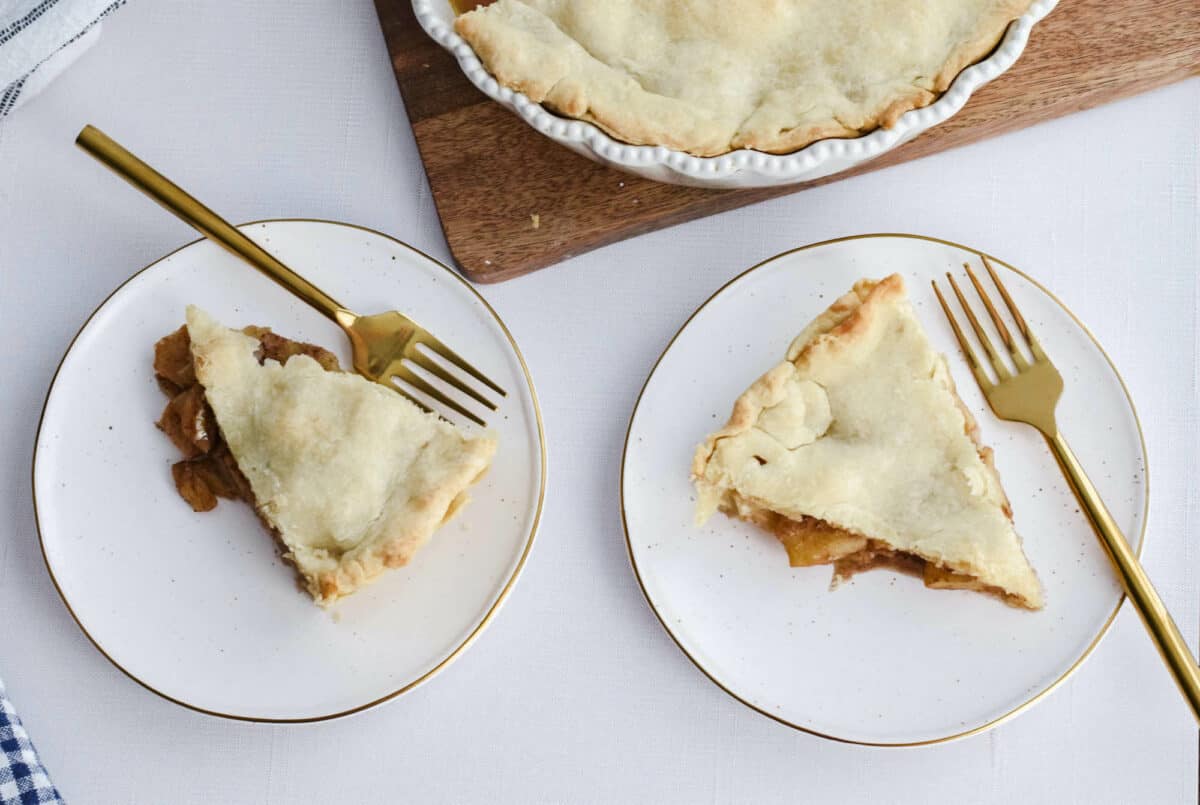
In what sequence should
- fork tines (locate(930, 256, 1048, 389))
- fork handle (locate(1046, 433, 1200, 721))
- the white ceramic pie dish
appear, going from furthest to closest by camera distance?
fork tines (locate(930, 256, 1048, 389)) < fork handle (locate(1046, 433, 1200, 721)) < the white ceramic pie dish

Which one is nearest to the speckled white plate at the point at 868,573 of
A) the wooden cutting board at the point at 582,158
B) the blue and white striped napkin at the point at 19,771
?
the wooden cutting board at the point at 582,158

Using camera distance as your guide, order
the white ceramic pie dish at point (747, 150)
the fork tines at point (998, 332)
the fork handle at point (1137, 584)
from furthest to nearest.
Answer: the fork tines at point (998, 332), the fork handle at point (1137, 584), the white ceramic pie dish at point (747, 150)

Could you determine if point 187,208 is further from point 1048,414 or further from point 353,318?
point 1048,414

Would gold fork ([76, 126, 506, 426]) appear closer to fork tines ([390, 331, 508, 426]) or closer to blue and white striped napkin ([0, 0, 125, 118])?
fork tines ([390, 331, 508, 426])

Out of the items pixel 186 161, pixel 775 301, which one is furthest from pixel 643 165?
pixel 186 161

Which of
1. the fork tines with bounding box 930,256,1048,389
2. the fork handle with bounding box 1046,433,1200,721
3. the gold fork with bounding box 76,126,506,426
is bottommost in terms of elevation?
the fork handle with bounding box 1046,433,1200,721

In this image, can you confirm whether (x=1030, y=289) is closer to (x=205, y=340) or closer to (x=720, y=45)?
(x=720, y=45)

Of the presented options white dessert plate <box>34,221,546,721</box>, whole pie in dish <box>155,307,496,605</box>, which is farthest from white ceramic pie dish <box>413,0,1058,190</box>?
whole pie in dish <box>155,307,496,605</box>

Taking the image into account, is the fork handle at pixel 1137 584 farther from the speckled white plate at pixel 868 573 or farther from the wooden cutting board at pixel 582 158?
the wooden cutting board at pixel 582 158
